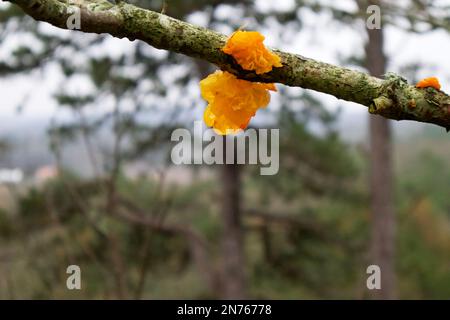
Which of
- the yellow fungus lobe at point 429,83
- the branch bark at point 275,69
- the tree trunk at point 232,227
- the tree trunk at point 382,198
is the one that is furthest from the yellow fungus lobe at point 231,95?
the tree trunk at point 232,227

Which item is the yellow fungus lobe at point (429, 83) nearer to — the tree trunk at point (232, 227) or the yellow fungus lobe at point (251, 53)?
the yellow fungus lobe at point (251, 53)

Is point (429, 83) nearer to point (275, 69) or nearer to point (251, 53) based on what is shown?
point (275, 69)

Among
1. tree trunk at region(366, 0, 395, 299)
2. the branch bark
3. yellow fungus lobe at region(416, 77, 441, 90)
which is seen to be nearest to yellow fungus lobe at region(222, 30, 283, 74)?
the branch bark

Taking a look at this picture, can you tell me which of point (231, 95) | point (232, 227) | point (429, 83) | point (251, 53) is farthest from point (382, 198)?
point (251, 53)

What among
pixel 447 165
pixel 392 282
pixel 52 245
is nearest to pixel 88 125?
pixel 52 245
